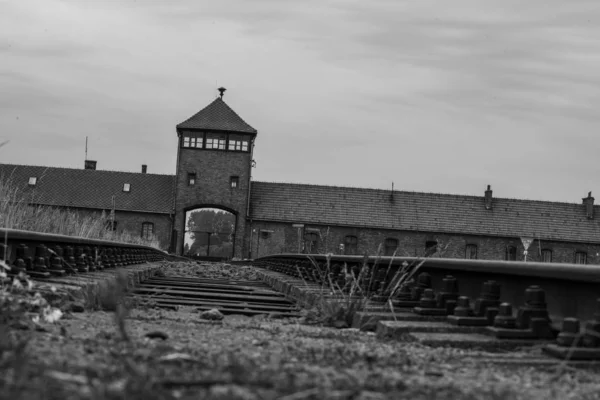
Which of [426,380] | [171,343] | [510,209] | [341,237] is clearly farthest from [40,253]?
[510,209]

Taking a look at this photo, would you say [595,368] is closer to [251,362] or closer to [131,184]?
[251,362]

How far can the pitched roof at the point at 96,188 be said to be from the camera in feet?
177

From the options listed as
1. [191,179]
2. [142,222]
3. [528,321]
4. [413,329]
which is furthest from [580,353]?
[142,222]

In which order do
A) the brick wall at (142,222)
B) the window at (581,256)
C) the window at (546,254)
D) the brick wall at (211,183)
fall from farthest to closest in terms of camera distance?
the window at (581,256) < the window at (546,254) < the brick wall at (211,183) < the brick wall at (142,222)

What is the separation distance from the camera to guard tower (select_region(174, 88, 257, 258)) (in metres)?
52.4

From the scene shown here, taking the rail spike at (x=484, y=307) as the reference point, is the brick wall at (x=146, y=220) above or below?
above

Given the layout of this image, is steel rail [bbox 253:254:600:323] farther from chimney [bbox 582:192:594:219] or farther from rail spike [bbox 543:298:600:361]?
chimney [bbox 582:192:594:219]

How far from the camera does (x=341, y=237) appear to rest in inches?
2130

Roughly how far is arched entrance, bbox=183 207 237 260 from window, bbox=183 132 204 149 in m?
4.02

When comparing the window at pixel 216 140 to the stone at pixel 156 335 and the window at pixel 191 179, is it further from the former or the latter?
the stone at pixel 156 335

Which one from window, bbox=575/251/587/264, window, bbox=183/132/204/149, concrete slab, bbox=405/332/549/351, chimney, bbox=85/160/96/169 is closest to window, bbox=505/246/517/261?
window, bbox=575/251/587/264

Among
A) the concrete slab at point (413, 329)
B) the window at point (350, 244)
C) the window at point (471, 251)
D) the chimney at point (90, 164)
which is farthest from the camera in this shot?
the chimney at point (90, 164)

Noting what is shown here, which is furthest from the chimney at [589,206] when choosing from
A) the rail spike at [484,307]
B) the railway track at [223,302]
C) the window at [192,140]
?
the rail spike at [484,307]

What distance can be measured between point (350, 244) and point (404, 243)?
11.5 ft
